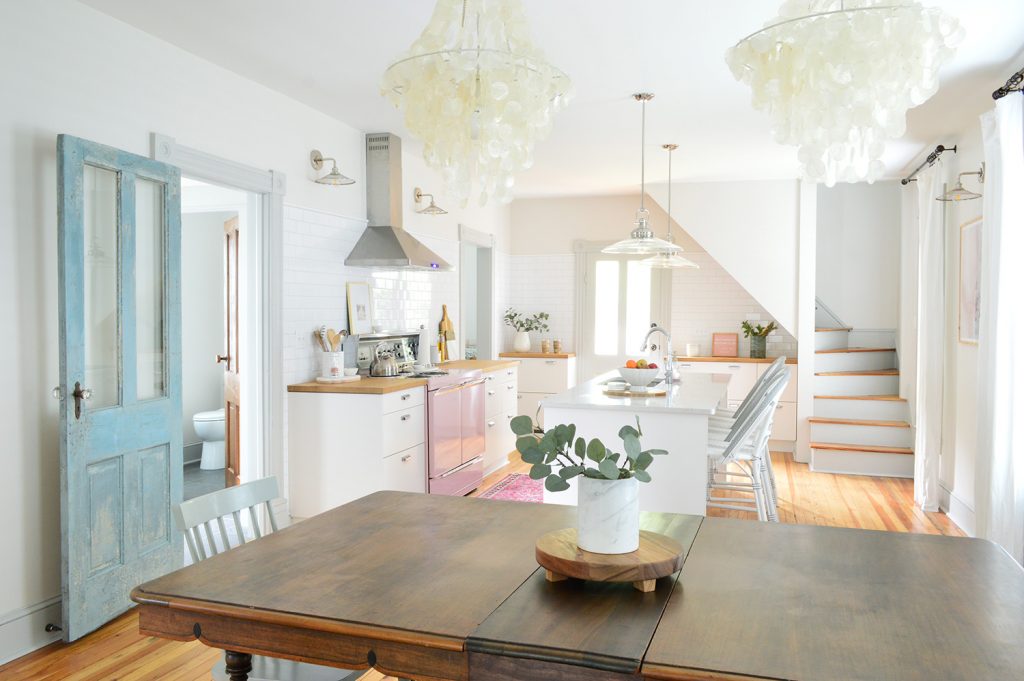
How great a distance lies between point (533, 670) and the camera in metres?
1.38

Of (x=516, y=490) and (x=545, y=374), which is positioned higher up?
(x=545, y=374)

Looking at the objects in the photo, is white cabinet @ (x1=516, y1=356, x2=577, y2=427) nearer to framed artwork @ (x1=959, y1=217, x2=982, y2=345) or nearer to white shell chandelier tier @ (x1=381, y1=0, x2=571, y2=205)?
framed artwork @ (x1=959, y1=217, x2=982, y2=345)

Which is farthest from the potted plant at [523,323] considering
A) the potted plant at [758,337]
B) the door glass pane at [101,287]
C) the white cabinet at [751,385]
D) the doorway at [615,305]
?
the door glass pane at [101,287]

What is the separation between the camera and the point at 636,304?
28.7 feet

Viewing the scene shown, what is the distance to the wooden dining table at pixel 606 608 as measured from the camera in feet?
4.42

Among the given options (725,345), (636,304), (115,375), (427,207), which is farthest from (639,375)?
(636,304)

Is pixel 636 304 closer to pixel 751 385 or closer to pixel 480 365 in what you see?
pixel 751 385

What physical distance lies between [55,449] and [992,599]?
342 centimetres

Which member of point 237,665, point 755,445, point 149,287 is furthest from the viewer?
point 755,445

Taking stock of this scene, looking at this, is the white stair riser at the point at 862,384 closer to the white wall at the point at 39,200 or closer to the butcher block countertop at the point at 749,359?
the butcher block countertop at the point at 749,359

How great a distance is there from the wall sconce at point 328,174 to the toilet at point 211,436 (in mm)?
2665

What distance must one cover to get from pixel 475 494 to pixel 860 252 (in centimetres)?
486

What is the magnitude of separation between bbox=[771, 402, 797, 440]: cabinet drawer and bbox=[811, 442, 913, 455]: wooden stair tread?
0.54m

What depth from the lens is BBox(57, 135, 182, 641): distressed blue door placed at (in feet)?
10.4
